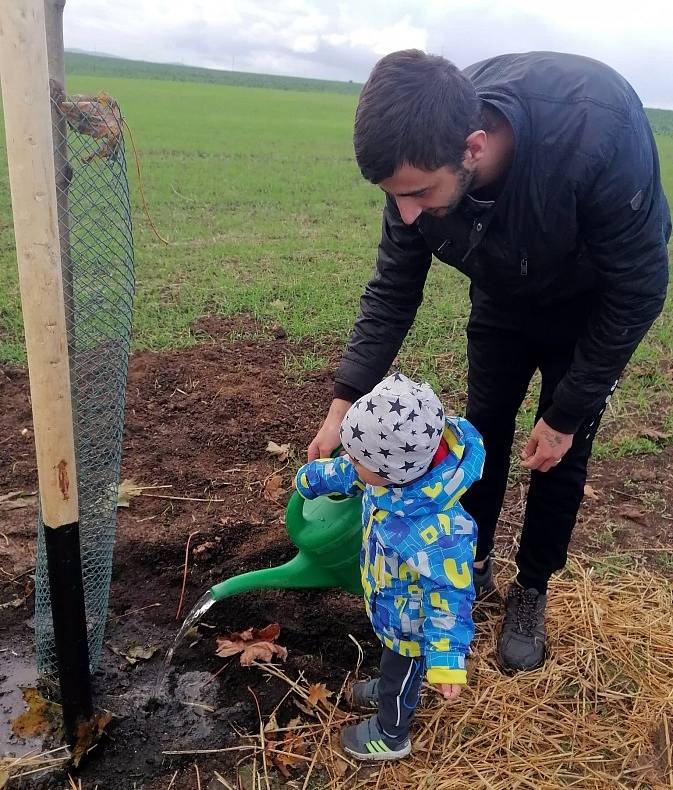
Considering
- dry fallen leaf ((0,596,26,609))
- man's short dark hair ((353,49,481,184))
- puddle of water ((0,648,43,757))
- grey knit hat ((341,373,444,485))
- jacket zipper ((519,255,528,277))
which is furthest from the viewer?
dry fallen leaf ((0,596,26,609))

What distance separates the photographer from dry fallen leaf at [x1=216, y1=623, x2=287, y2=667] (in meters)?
2.57

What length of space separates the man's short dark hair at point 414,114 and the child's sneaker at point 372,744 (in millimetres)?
1693

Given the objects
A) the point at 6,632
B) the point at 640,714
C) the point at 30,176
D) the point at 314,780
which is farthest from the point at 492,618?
the point at 30,176

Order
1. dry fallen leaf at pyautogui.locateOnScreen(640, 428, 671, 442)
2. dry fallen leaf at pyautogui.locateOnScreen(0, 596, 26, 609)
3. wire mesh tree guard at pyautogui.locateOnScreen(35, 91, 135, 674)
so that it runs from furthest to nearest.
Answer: dry fallen leaf at pyautogui.locateOnScreen(640, 428, 671, 442), dry fallen leaf at pyautogui.locateOnScreen(0, 596, 26, 609), wire mesh tree guard at pyautogui.locateOnScreen(35, 91, 135, 674)

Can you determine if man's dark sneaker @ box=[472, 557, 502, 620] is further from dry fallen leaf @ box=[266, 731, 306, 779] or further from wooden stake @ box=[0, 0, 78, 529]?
wooden stake @ box=[0, 0, 78, 529]

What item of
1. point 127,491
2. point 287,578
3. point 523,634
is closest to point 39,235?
point 287,578

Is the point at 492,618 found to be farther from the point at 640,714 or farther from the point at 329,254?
the point at 329,254

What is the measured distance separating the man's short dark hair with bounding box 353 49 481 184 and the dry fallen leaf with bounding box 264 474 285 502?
80.4 inches

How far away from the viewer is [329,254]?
763 centimetres

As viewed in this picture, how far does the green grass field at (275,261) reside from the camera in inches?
195

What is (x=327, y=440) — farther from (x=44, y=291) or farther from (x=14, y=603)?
(x=14, y=603)

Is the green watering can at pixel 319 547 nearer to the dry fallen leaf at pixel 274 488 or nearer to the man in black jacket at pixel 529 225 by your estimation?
the man in black jacket at pixel 529 225

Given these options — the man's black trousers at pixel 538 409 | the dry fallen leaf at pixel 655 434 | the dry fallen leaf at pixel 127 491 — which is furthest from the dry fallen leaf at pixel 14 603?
the dry fallen leaf at pixel 655 434

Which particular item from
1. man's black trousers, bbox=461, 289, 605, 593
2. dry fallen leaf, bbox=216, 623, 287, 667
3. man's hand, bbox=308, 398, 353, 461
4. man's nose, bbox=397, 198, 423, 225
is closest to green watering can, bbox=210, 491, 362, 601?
man's hand, bbox=308, 398, 353, 461
